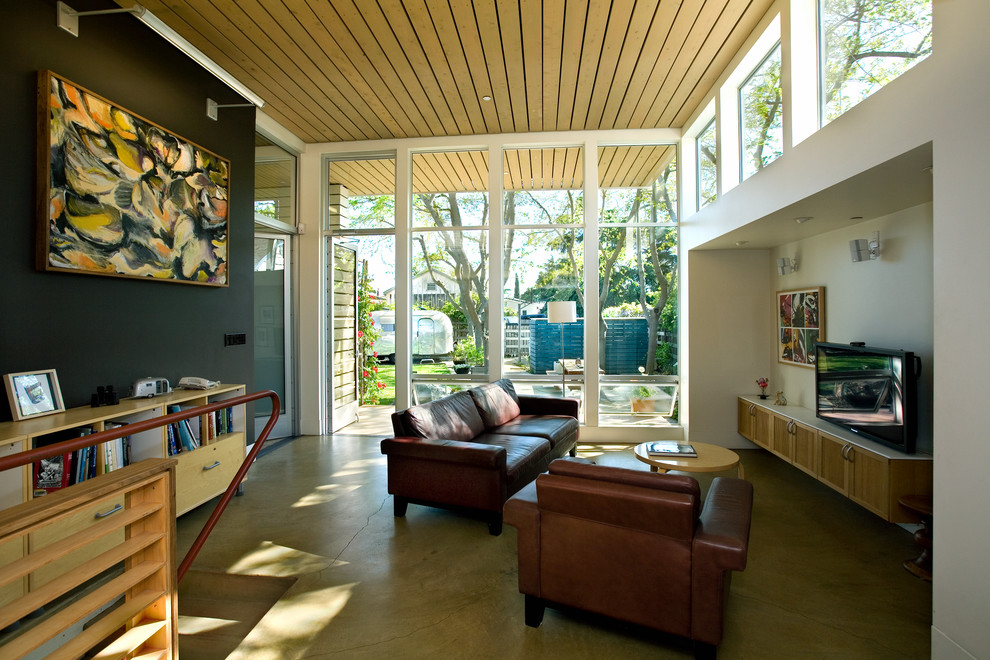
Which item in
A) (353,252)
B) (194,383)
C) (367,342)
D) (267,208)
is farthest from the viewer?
(367,342)

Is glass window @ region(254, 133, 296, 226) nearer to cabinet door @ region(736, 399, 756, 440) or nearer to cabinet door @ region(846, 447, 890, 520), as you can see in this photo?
cabinet door @ region(736, 399, 756, 440)

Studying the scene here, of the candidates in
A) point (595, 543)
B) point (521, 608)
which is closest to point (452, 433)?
point (521, 608)

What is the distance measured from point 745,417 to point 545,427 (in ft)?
7.03

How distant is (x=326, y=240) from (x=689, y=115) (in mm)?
4433

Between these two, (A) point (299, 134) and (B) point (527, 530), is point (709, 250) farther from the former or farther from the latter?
(A) point (299, 134)

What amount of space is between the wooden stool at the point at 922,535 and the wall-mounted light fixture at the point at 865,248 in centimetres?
175

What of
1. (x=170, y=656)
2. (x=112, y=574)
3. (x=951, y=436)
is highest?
(x=951, y=436)

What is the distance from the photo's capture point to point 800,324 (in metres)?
4.55

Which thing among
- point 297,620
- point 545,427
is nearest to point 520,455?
point 545,427

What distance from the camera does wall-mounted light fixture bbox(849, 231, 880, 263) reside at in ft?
11.7

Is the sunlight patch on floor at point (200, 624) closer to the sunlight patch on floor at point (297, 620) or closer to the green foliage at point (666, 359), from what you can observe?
the sunlight patch on floor at point (297, 620)

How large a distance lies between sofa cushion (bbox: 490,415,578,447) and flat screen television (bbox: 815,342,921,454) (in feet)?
6.87

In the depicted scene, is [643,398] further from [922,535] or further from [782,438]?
[922,535]

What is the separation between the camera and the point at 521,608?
2.43 metres
